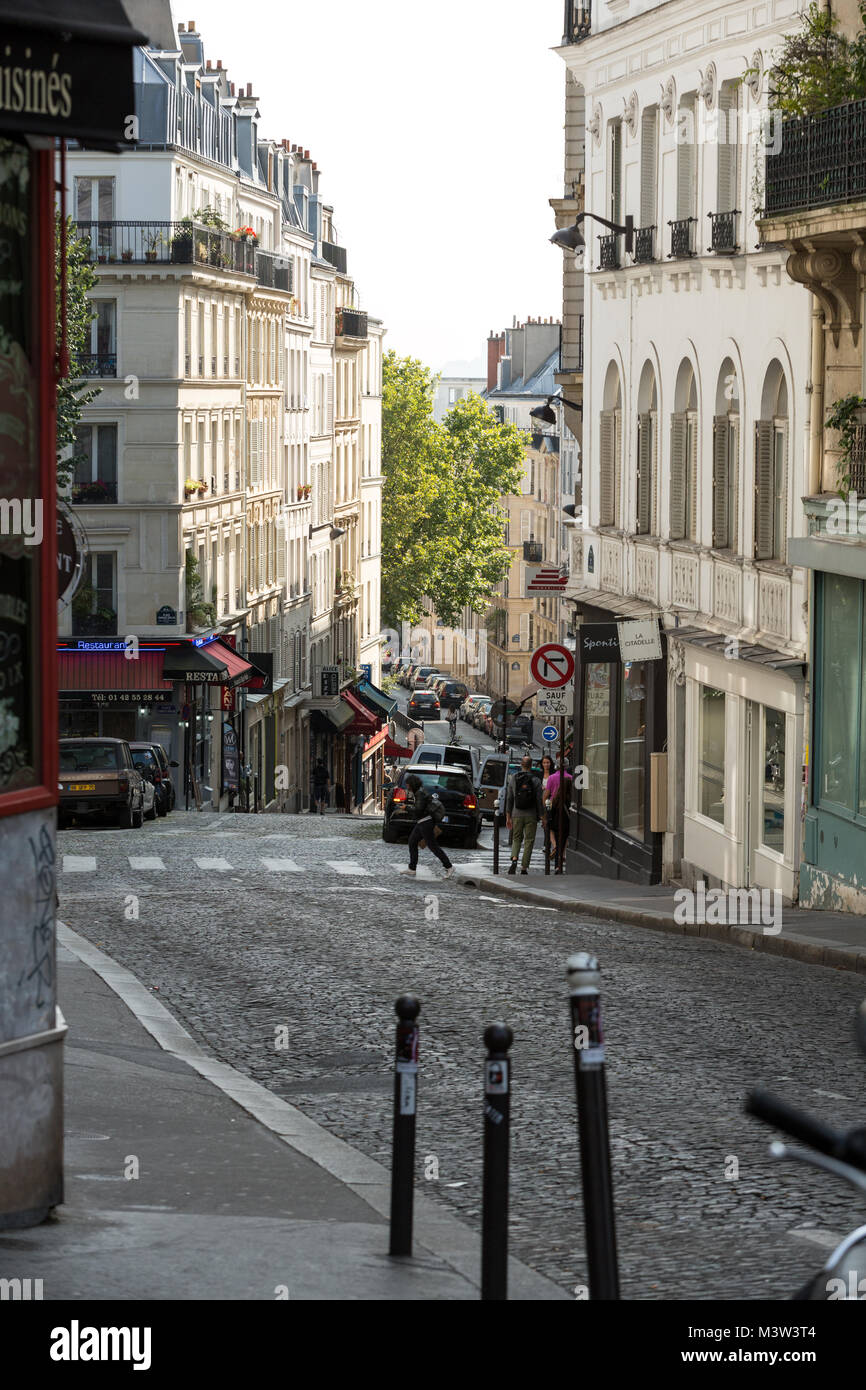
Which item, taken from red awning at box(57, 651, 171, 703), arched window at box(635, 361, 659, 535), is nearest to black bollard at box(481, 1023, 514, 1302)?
arched window at box(635, 361, 659, 535)

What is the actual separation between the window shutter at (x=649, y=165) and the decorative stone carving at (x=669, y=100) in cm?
86

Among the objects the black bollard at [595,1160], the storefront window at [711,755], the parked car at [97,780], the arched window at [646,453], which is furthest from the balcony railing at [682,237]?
the black bollard at [595,1160]

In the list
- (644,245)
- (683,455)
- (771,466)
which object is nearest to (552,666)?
(683,455)

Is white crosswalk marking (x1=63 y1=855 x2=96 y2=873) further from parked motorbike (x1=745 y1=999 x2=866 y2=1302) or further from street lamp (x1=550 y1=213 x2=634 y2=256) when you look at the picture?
parked motorbike (x1=745 y1=999 x2=866 y2=1302)

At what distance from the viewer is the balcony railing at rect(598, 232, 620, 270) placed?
107 ft

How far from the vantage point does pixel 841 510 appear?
22344mm

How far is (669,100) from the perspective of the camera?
1183 inches

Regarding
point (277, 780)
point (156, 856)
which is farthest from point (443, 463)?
point (156, 856)

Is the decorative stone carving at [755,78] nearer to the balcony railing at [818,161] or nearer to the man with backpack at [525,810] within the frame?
the balcony railing at [818,161]

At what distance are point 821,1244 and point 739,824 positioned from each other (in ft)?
58.5

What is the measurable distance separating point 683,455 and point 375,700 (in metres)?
63.3

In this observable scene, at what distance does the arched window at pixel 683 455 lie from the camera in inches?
1169
